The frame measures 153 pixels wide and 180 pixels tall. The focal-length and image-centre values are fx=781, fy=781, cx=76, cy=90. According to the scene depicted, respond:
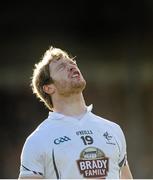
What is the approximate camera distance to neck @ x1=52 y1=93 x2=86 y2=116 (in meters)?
4.33

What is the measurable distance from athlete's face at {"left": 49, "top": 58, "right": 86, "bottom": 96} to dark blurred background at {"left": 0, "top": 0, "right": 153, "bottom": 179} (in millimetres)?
7659

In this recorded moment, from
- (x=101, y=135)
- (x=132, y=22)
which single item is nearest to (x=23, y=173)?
(x=101, y=135)

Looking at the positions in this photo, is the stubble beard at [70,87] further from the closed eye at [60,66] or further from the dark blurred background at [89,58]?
the dark blurred background at [89,58]

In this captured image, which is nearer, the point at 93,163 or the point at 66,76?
the point at 93,163

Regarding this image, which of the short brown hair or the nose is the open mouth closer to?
the nose

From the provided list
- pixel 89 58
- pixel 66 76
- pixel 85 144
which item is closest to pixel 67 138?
pixel 85 144

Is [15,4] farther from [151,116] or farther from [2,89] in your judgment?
[151,116]

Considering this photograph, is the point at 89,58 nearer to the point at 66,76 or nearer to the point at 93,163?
the point at 66,76

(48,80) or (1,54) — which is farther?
(1,54)

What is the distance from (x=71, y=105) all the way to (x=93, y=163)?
0.41m

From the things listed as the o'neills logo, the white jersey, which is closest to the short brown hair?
the white jersey

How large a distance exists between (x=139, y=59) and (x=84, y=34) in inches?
40.7

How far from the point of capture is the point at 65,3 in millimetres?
12453

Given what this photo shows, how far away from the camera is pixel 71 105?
4340mm
